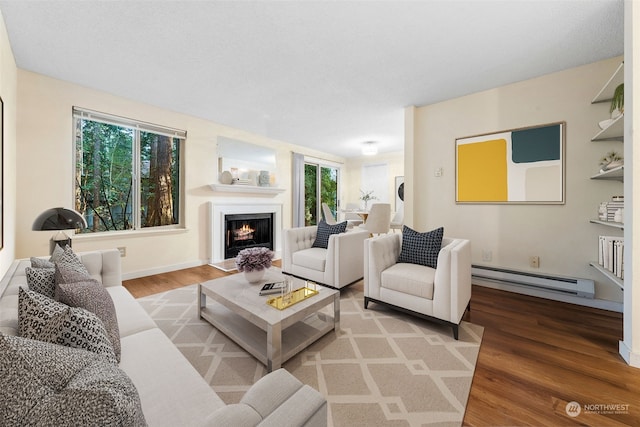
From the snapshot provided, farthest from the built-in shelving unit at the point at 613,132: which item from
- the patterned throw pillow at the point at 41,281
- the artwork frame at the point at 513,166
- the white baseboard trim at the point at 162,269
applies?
the white baseboard trim at the point at 162,269

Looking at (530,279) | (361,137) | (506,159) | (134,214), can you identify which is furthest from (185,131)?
(530,279)

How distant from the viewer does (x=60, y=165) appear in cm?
298

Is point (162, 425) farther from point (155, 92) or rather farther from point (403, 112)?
point (403, 112)

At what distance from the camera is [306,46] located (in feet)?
7.49

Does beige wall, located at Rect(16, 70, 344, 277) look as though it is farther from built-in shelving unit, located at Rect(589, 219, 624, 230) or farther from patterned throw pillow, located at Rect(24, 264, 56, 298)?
built-in shelving unit, located at Rect(589, 219, 624, 230)

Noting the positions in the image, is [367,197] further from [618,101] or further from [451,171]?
[618,101]

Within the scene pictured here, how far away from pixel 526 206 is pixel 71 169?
5.35m

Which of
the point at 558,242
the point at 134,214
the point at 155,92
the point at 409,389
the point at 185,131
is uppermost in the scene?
the point at 155,92

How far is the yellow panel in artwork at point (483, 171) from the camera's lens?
313cm

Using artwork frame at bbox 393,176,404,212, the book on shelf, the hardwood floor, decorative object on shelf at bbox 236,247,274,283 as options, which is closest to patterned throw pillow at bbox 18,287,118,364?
decorative object on shelf at bbox 236,247,274,283

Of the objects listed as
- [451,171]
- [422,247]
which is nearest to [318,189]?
[451,171]

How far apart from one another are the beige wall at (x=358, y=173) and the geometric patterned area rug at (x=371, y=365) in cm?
479

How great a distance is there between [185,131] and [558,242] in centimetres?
509

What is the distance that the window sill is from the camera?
10.3 feet
